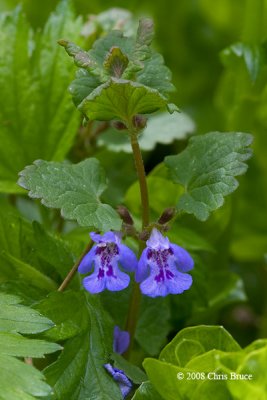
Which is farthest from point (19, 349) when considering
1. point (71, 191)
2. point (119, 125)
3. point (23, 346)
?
point (119, 125)

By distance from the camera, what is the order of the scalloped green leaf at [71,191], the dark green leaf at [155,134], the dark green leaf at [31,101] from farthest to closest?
1. the dark green leaf at [155,134]
2. the dark green leaf at [31,101]
3. the scalloped green leaf at [71,191]

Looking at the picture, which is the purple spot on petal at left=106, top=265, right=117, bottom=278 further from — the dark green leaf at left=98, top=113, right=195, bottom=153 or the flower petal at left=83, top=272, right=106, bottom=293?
the dark green leaf at left=98, top=113, right=195, bottom=153

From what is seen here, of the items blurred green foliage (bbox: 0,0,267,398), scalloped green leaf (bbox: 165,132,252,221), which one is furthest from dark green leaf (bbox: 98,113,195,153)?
scalloped green leaf (bbox: 165,132,252,221)

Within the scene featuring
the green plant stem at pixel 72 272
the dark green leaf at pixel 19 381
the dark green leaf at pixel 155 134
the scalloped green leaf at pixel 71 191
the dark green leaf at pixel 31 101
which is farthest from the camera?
the dark green leaf at pixel 155 134

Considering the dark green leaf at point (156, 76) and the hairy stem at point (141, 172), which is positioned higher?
the dark green leaf at point (156, 76)

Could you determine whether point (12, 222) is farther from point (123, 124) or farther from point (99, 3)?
point (99, 3)

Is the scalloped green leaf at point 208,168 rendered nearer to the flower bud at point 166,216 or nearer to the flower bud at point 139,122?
the flower bud at point 166,216

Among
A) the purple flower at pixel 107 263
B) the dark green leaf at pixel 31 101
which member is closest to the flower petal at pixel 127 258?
the purple flower at pixel 107 263
